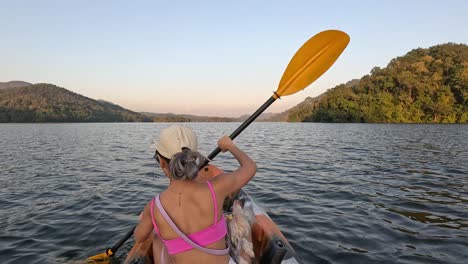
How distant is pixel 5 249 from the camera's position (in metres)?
5.91

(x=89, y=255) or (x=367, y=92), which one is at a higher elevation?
(x=367, y=92)

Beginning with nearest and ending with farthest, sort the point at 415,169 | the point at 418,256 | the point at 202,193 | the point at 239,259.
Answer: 1. the point at 202,193
2. the point at 239,259
3. the point at 418,256
4. the point at 415,169

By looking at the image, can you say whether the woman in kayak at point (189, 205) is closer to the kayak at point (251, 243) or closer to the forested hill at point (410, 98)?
the kayak at point (251, 243)

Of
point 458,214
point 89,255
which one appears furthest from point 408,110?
point 89,255

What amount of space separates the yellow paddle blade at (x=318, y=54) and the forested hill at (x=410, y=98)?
244ft

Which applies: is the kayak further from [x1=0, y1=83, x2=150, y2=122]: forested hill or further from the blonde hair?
[x1=0, y1=83, x2=150, y2=122]: forested hill

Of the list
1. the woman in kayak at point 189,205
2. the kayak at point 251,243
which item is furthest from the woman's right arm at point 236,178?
the kayak at point 251,243

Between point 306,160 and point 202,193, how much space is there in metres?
14.2

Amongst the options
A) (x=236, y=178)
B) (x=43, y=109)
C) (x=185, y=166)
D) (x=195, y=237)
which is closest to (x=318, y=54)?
(x=236, y=178)

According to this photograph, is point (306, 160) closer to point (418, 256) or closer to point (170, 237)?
point (418, 256)

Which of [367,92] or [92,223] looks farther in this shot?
[367,92]

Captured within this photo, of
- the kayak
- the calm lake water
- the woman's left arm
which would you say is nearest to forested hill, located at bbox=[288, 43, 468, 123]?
the calm lake water

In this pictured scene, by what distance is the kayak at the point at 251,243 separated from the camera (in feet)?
11.6

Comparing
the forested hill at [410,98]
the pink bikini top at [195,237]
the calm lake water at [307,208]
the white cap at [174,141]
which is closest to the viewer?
the pink bikini top at [195,237]
